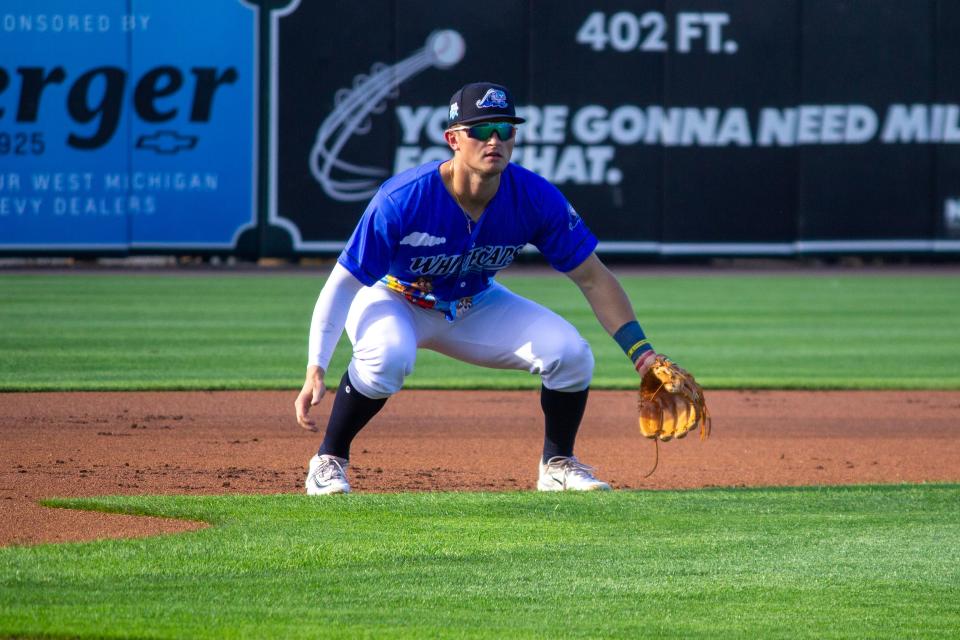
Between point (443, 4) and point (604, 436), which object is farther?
point (443, 4)

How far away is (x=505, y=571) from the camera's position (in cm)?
388

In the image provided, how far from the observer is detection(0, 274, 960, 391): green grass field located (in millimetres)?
8945

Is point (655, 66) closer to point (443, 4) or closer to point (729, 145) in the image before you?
point (729, 145)

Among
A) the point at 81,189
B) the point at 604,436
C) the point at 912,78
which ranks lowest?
the point at 604,436

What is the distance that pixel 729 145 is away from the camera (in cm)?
1747

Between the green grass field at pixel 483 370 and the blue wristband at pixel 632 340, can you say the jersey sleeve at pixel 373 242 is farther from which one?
the green grass field at pixel 483 370

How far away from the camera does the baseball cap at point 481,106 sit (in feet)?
15.6

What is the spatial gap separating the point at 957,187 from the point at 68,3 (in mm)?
10831

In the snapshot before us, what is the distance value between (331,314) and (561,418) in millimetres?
1017

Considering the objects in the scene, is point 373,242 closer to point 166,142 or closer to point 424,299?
point 424,299

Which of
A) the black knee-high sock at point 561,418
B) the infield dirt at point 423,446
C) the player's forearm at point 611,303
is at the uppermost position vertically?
the player's forearm at point 611,303

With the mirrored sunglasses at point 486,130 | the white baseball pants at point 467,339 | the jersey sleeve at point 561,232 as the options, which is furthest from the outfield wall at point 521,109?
the mirrored sunglasses at point 486,130

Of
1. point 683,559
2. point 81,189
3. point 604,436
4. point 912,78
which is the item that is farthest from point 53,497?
point 912,78

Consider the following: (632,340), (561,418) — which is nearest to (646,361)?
(632,340)
